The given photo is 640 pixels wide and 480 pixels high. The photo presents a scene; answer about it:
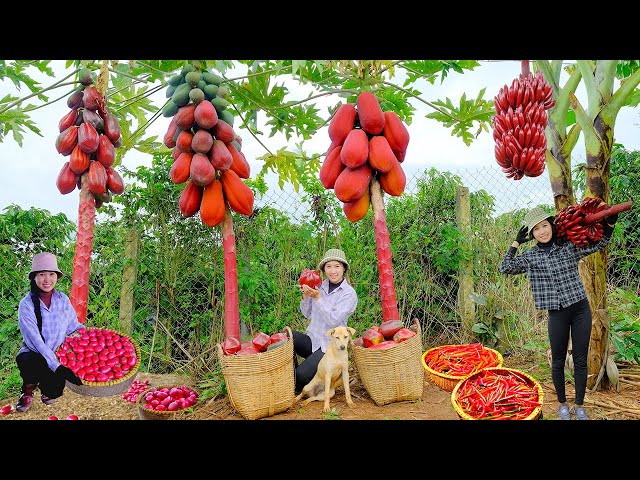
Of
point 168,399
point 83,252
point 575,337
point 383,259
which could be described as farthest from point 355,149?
point 168,399

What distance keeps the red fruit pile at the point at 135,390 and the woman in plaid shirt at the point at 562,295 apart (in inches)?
107

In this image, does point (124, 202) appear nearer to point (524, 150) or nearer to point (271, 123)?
point (271, 123)

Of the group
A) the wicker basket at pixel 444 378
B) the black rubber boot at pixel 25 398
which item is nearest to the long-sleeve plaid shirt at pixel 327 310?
the wicker basket at pixel 444 378

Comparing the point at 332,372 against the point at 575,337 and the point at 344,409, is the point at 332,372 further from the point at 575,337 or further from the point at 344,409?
the point at 575,337

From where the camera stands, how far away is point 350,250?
4.71 meters

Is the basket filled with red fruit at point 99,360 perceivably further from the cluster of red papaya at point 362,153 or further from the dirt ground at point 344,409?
the cluster of red papaya at point 362,153

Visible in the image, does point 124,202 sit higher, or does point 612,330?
point 124,202

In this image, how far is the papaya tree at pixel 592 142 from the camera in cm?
366

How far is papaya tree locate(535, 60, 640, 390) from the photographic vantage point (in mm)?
3658

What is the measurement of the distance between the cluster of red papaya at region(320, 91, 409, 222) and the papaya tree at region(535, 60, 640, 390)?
1.01 metres

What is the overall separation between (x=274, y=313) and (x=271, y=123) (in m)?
1.53

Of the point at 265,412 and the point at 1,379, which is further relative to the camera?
the point at 1,379

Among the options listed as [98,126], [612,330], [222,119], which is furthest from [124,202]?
[612,330]
